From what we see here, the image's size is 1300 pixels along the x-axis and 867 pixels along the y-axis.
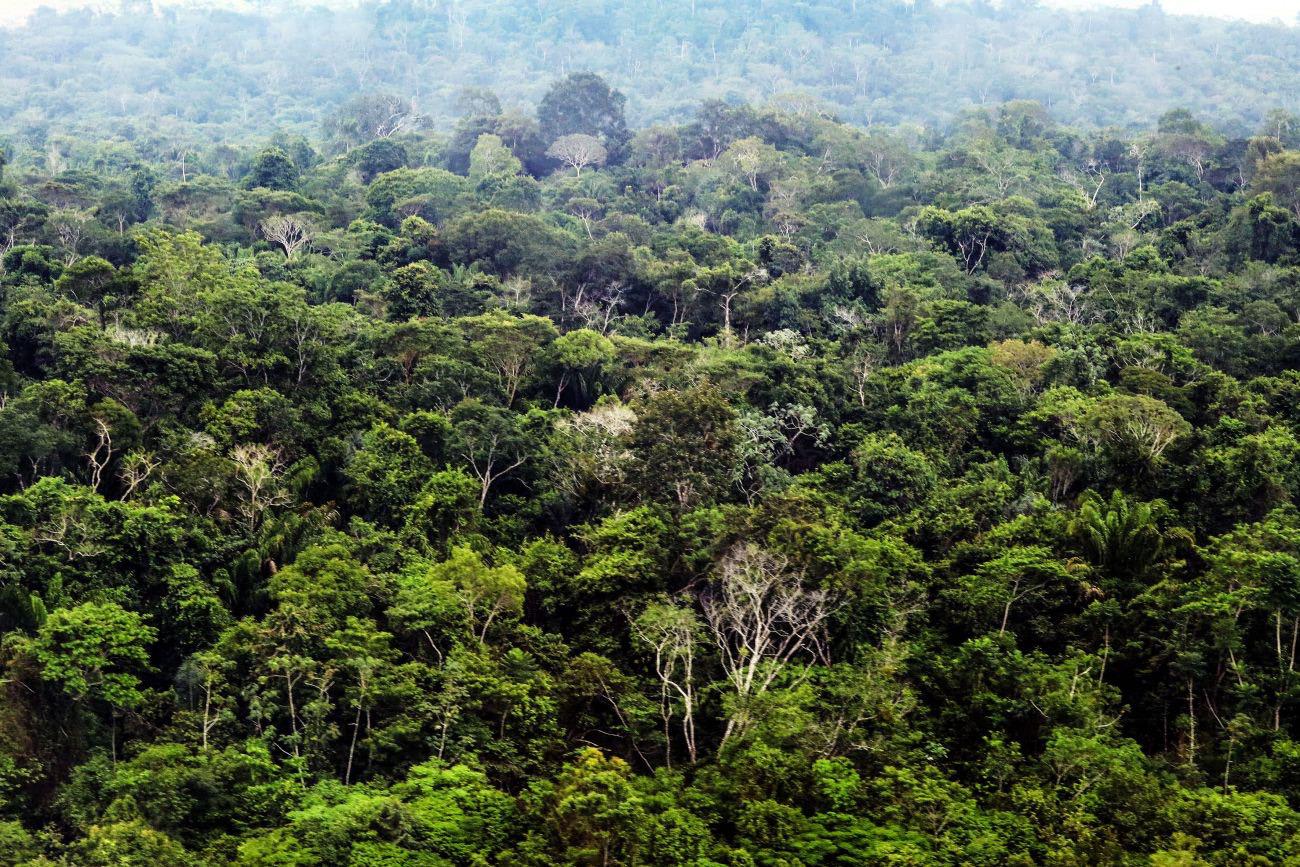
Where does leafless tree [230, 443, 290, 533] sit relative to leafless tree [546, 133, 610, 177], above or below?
below

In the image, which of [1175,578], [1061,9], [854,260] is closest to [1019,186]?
[854,260]

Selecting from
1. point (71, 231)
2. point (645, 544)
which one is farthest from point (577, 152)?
point (645, 544)

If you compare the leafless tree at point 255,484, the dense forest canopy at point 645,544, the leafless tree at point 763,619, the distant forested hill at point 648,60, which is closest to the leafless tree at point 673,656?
the dense forest canopy at point 645,544

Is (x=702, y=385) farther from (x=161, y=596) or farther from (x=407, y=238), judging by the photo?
(x=407, y=238)

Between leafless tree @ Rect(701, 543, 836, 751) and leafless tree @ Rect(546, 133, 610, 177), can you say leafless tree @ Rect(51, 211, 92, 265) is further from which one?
leafless tree @ Rect(546, 133, 610, 177)

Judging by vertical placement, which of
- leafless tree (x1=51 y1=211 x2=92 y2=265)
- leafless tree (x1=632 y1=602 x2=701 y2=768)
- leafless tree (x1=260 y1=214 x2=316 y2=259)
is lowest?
leafless tree (x1=632 y1=602 x2=701 y2=768)

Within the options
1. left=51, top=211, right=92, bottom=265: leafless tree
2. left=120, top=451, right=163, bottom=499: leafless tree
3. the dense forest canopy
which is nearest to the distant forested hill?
left=51, top=211, right=92, bottom=265: leafless tree

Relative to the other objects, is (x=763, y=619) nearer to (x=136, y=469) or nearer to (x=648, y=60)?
(x=136, y=469)
